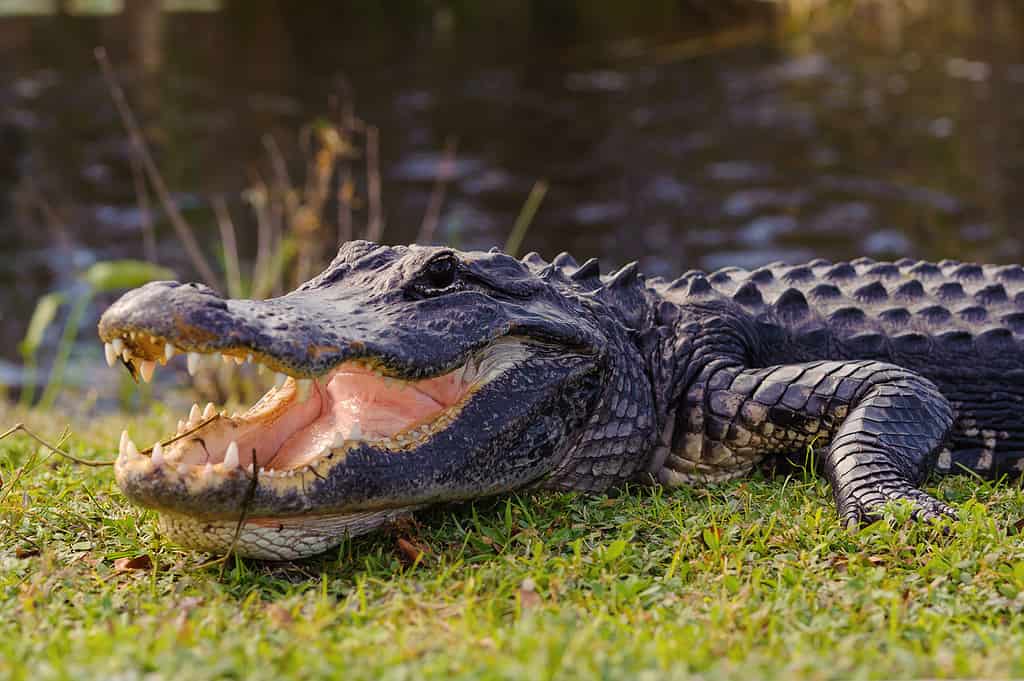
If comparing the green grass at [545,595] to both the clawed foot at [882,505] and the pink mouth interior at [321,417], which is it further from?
the pink mouth interior at [321,417]

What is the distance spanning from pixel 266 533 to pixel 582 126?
1099cm

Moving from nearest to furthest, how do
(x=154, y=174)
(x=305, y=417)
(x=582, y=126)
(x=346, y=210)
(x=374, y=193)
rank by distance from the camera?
(x=305, y=417), (x=154, y=174), (x=374, y=193), (x=346, y=210), (x=582, y=126)

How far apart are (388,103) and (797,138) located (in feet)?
16.1

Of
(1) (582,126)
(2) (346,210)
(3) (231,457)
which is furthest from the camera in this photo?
(1) (582,126)

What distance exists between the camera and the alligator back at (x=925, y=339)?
416 centimetres

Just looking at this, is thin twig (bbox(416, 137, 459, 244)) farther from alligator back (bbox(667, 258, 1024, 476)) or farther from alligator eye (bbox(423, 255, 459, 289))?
alligator eye (bbox(423, 255, 459, 289))

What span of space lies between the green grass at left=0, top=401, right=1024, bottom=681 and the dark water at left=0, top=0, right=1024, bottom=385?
4.75 metres

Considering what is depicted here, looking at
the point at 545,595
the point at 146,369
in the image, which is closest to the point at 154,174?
the point at 146,369

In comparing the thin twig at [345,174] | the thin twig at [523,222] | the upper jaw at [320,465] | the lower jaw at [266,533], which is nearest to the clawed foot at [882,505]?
the upper jaw at [320,465]

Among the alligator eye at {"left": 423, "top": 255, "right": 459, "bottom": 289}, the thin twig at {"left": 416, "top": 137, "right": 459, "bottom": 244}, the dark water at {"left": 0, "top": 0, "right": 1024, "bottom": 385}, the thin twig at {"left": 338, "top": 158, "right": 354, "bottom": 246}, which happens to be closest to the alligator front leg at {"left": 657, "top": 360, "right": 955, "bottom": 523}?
the alligator eye at {"left": 423, "top": 255, "right": 459, "bottom": 289}

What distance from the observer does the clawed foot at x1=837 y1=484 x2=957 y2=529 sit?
326 cm

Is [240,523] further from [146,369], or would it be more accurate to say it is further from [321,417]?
[321,417]

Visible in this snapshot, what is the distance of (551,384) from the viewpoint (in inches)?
140

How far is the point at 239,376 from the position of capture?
7266 mm
